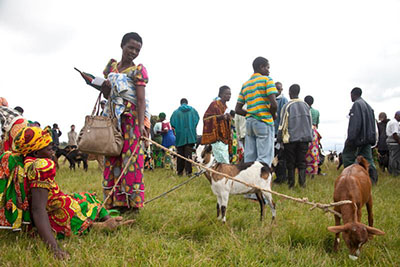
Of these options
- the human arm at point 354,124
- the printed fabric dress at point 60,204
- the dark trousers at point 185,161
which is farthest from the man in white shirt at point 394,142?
the printed fabric dress at point 60,204

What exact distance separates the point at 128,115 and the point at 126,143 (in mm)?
336

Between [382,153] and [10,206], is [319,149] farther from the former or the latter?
[10,206]

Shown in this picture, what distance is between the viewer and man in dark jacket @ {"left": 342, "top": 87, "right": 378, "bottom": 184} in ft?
18.5

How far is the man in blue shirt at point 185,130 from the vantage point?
771 cm

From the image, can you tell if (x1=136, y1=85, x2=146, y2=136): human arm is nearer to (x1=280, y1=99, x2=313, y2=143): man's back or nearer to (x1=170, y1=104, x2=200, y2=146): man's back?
(x1=280, y1=99, x2=313, y2=143): man's back

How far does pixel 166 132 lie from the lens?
9539 millimetres

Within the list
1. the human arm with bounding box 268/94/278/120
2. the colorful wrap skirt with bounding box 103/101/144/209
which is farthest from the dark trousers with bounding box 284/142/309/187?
the colorful wrap skirt with bounding box 103/101/144/209

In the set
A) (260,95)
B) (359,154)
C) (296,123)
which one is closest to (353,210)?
(260,95)

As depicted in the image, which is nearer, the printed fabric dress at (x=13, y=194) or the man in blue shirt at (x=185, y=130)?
the printed fabric dress at (x=13, y=194)

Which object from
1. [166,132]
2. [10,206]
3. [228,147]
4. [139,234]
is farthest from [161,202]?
[166,132]

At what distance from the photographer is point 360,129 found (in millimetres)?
5691

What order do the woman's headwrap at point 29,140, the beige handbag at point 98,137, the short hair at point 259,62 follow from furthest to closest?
the short hair at point 259,62
the beige handbag at point 98,137
the woman's headwrap at point 29,140

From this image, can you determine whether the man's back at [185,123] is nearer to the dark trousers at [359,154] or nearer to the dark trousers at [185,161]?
the dark trousers at [185,161]

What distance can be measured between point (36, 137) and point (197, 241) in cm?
177
